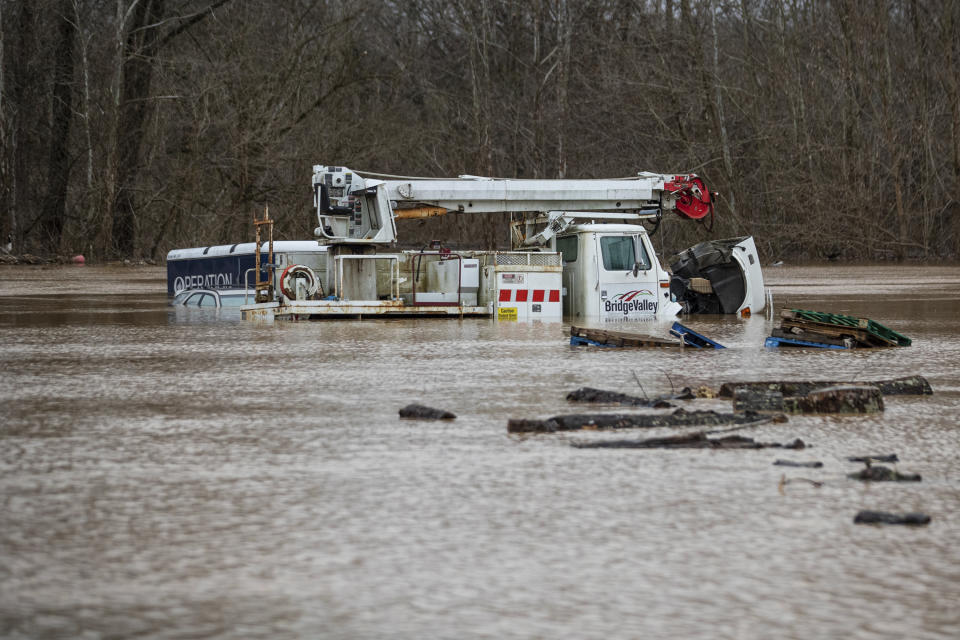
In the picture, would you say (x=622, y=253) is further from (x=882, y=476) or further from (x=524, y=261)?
(x=882, y=476)

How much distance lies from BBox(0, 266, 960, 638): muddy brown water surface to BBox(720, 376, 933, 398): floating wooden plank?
28 centimetres

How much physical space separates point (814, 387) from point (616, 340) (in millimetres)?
5183

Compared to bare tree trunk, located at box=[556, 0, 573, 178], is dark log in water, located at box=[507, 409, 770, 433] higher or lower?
lower

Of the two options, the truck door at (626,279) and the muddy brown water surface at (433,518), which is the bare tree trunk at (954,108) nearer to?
the truck door at (626,279)

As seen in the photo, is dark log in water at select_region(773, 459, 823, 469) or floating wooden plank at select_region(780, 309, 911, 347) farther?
floating wooden plank at select_region(780, 309, 911, 347)

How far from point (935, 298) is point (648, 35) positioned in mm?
30643

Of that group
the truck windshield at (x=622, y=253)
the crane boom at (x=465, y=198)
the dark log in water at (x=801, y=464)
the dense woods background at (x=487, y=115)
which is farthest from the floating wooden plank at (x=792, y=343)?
the dense woods background at (x=487, y=115)

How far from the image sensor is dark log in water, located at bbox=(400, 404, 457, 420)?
28.8 ft

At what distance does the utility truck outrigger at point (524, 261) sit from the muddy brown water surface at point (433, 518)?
1015 centimetres

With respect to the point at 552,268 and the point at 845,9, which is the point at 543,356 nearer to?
the point at 552,268

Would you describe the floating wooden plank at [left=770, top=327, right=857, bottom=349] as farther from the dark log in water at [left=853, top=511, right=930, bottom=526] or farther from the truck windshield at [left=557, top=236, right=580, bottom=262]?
the dark log in water at [left=853, top=511, right=930, bottom=526]

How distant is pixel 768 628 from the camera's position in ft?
13.8

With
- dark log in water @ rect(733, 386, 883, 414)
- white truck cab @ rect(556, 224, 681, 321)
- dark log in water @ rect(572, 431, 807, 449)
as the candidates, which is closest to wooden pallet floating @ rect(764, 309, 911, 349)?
dark log in water @ rect(733, 386, 883, 414)

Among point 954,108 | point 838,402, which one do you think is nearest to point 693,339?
point 838,402
